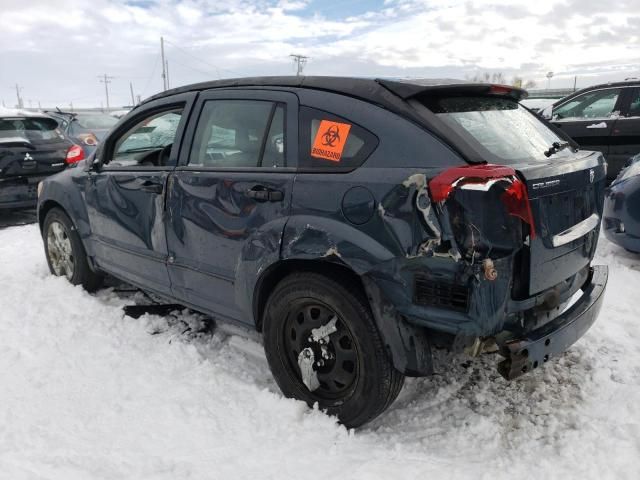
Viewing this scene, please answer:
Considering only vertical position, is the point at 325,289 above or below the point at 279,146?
below

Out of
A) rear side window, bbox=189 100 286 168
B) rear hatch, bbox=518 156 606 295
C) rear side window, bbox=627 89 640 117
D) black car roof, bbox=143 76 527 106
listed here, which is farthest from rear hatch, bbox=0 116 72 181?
rear side window, bbox=627 89 640 117

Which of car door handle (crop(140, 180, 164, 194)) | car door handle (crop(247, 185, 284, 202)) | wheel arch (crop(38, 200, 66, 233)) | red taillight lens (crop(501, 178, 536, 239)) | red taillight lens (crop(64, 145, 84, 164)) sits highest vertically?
red taillight lens (crop(501, 178, 536, 239))

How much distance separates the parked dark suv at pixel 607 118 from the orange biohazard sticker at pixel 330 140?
19.0 ft

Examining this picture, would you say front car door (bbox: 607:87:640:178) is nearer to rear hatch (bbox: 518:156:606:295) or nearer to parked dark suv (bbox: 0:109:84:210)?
rear hatch (bbox: 518:156:606:295)

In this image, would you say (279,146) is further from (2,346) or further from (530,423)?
(2,346)

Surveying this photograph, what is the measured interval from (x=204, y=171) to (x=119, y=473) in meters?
1.64

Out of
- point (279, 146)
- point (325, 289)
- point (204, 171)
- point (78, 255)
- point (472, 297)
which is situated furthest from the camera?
point (78, 255)

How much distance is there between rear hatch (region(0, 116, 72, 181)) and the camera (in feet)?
22.6

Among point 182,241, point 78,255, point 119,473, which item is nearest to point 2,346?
point 78,255

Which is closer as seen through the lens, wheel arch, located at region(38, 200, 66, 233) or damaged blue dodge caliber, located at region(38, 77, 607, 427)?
damaged blue dodge caliber, located at region(38, 77, 607, 427)

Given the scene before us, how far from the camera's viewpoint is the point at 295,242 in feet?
8.25

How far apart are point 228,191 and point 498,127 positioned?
146 centimetres

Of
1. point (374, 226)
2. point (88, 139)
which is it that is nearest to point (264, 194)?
point (374, 226)

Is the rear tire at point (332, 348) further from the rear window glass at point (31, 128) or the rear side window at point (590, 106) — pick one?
the rear side window at point (590, 106)
